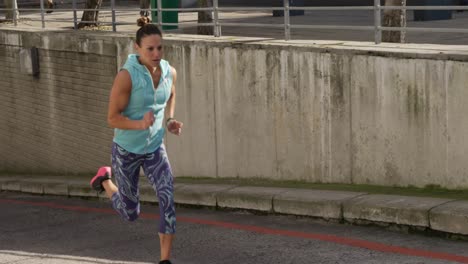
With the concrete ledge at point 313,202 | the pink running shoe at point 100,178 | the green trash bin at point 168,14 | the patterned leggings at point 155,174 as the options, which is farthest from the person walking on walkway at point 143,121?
the green trash bin at point 168,14

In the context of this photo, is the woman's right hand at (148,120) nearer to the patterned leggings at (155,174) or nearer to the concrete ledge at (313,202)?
the patterned leggings at (155,174)

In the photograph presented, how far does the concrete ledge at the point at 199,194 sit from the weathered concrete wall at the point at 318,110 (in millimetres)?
939

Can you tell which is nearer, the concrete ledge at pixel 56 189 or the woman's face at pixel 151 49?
the woman's face at pixel 151 49

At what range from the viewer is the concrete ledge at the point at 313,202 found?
32.7 ft

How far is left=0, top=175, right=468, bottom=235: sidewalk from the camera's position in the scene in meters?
8.84

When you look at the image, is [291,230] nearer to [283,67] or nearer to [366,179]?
[366,179]

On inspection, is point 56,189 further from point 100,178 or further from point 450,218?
point 450,218

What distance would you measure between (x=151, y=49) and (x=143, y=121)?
0.59 metres

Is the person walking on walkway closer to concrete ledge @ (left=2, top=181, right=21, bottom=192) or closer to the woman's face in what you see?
the woman's face

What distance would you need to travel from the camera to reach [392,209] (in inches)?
366

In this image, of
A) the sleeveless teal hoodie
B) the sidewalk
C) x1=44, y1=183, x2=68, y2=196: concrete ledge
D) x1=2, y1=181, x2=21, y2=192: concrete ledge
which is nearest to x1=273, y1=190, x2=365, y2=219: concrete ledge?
the sidewalk

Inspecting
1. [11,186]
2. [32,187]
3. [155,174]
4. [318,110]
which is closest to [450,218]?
[155,174]

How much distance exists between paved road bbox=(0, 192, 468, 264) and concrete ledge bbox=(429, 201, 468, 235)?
0.39 feet

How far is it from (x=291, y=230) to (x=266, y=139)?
3.44 m
